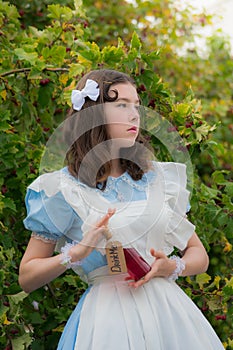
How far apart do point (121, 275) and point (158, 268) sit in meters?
0.13

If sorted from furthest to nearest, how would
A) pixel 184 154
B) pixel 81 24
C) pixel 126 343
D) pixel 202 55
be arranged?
pixel 202 55
pixel 81 24
pixel 184 154
pixel 126 343

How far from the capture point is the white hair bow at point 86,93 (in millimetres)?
1708

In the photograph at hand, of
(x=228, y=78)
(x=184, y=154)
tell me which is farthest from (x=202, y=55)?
(x=184, y=154)

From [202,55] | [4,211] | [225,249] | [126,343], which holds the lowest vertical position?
[202,55]

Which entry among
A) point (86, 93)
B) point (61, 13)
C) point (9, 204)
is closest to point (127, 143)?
point (86, 93)

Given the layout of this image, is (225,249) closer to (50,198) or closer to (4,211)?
(4,211)

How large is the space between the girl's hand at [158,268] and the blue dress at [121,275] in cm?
6

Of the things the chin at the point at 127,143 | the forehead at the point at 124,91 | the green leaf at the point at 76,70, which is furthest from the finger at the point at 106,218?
the green leaf at the point at 76,70

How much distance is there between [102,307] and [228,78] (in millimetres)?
3825

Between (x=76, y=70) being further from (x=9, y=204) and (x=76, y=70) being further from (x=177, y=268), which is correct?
(x=177, y=268)

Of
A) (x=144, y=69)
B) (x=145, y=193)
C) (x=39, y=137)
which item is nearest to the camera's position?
(x=145, y=193)

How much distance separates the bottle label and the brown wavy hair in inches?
7.7

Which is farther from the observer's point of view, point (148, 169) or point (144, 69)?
point (144, 69)

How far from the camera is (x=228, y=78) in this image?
5188 mm
